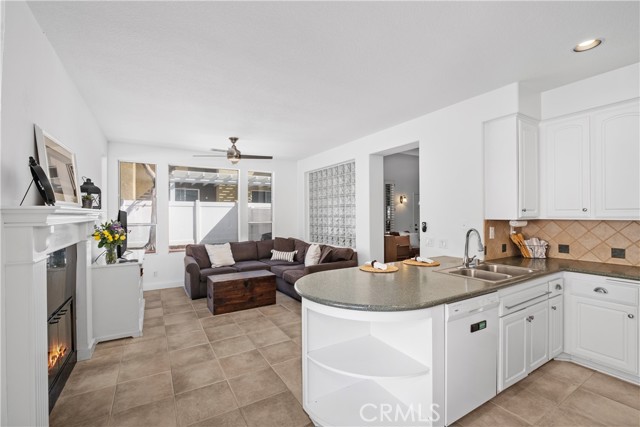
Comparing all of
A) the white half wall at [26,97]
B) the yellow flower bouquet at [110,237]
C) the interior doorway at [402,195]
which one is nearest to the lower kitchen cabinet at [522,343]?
the white half wall at [26,97]

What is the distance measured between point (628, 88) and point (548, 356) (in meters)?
2.45

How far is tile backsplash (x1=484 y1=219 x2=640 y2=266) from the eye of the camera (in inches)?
108

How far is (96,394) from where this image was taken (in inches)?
90.7

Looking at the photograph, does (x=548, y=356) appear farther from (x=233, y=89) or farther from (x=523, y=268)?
(x=233, y=89)

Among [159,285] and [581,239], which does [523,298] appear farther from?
[159,285]

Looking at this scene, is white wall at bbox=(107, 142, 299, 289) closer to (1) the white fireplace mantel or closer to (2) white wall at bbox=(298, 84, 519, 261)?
(2) white wall at bbox=(298, 84, 519, 261)

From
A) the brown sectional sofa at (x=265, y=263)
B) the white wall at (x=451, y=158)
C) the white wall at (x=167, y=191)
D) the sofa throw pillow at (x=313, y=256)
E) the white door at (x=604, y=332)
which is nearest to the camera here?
the white door at (x=604, y=332)

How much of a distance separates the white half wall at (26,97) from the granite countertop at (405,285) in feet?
5.96

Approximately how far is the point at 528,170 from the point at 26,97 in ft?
13.6

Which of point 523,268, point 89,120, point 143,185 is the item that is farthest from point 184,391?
point 143,185

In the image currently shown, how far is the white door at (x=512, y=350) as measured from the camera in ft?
7.05

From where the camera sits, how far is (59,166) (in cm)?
231

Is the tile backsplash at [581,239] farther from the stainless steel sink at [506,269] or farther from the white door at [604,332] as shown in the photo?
the white door at [604,332]

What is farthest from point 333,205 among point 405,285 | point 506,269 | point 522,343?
point 522,343
